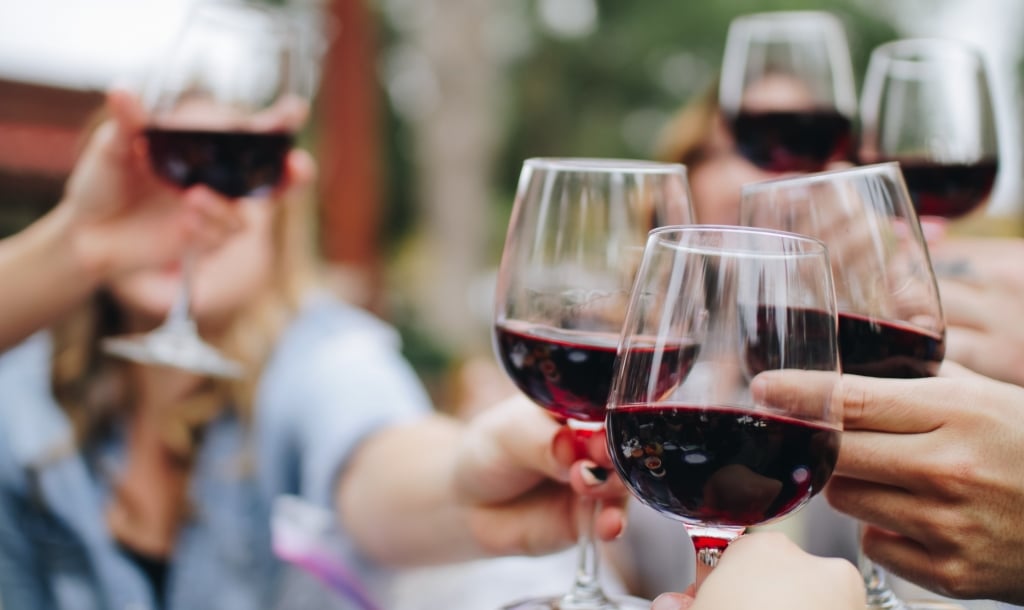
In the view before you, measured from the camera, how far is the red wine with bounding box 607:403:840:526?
82cm

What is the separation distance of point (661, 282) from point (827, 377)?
16 cm

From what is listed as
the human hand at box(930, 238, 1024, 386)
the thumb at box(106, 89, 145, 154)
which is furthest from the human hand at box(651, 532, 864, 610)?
the thumb at box(106, 89, 145, 154)

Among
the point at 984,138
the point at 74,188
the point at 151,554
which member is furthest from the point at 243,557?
the point at 984,138

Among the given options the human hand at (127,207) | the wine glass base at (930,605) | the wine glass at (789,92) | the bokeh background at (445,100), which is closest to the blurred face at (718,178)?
the bokeh background at (445,100)

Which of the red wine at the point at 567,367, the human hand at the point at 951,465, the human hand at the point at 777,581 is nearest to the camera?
the human hand at the point at 777,581

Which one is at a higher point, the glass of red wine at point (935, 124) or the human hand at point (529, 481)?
the glass of red wine at point (935, 124)

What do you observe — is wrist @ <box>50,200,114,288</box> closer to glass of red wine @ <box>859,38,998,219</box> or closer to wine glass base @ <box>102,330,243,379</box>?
wine glass base @ <box>102,330,243,379</box>

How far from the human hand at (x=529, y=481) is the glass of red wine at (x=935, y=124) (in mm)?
657

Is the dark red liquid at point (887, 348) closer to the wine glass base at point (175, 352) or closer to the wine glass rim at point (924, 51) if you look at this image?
the wine glass rim at point (924, 51)

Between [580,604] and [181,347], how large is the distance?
102 centimetres

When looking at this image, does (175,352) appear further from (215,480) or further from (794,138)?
(794,138)

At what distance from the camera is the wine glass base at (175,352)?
5.67 ft

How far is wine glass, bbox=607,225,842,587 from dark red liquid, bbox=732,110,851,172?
79 cm

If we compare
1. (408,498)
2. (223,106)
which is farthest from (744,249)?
(223,106)
